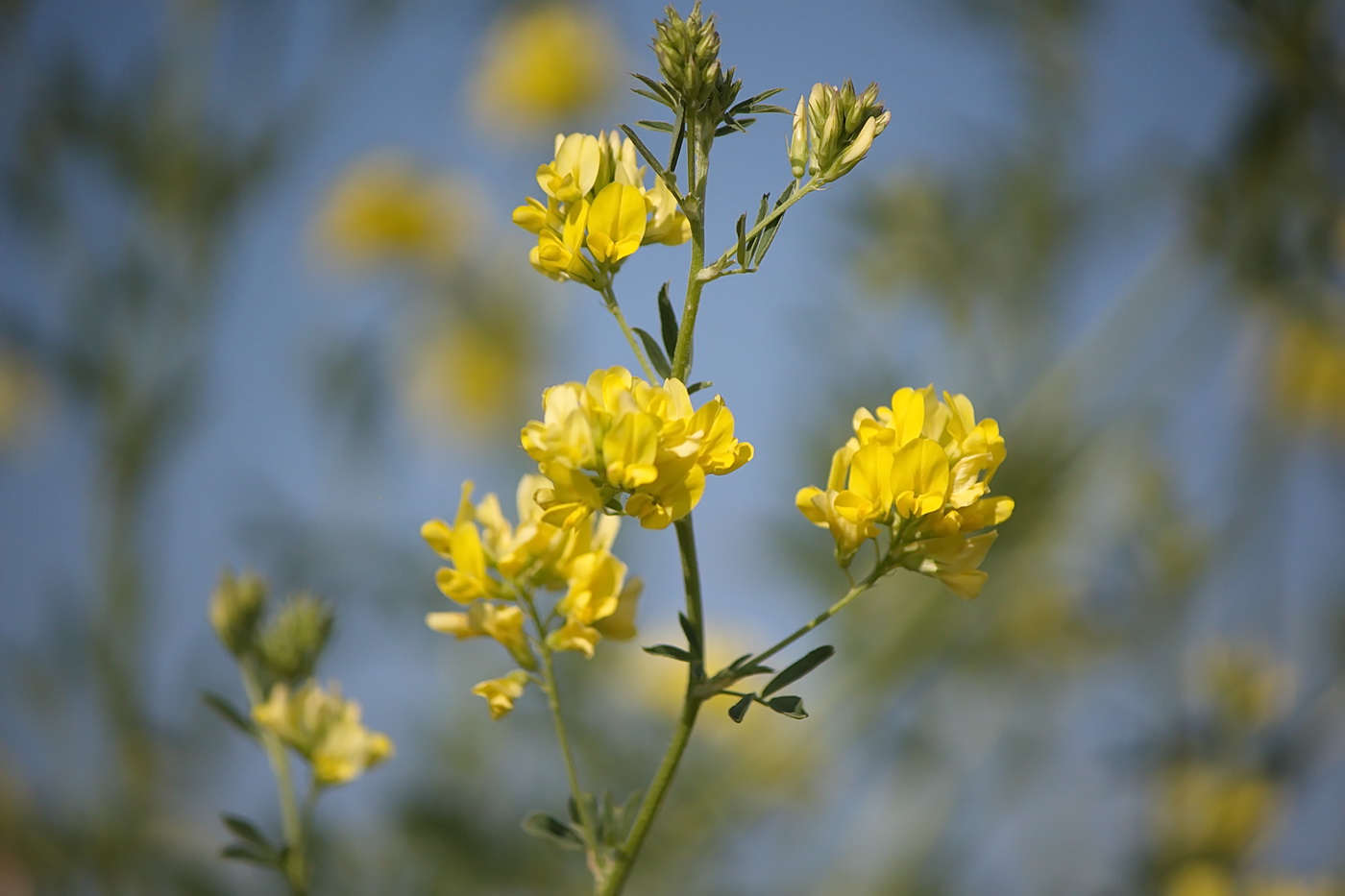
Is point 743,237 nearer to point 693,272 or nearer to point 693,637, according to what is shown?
point 693,272

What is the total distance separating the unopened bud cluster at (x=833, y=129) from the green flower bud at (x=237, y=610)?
15.5 inches

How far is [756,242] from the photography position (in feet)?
1.24

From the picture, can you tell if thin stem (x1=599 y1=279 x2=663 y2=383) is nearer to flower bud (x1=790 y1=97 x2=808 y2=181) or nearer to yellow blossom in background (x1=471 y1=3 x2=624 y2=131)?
flower bud (x1=790 y1=97 x2=808 y2=181)

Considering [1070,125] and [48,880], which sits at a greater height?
[1070,125]

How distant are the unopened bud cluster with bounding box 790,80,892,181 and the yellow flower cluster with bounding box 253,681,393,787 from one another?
0.33m

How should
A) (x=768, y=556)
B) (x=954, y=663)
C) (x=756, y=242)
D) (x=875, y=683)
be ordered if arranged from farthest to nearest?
(x=768, y=556) → (x=954, y=663) → (x=875, y=683) → (x=756, y=242)

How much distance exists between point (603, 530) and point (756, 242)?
0.46ft

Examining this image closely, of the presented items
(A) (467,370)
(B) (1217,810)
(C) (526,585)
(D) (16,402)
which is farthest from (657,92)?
(D) (16,402)

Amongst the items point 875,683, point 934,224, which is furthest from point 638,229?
point 934,224

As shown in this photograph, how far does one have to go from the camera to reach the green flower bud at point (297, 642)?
0.53 meters

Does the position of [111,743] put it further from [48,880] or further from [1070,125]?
[1070,125]

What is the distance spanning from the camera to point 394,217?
214cm

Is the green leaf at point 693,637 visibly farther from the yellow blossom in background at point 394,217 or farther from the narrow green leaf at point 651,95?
the yellow blossom in background at point 394,217

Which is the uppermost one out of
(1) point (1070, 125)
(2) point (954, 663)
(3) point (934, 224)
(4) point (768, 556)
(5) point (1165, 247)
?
(1) point (1070, 125)
